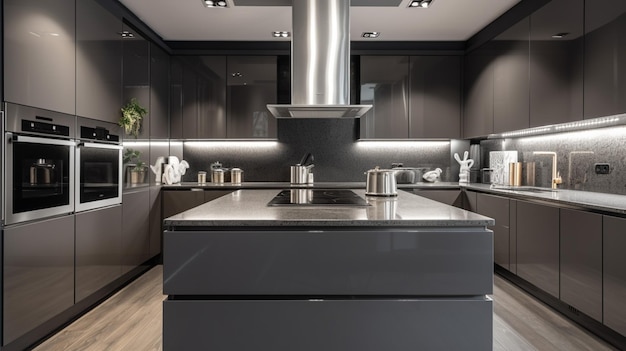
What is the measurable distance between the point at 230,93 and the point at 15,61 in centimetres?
265

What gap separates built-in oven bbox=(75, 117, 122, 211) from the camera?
2.97 meters

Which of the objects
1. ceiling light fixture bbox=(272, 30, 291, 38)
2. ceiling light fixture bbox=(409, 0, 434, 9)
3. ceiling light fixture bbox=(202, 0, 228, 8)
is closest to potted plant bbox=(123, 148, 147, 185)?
ceiling light fixture bbox=(202, 0, 228, 8)

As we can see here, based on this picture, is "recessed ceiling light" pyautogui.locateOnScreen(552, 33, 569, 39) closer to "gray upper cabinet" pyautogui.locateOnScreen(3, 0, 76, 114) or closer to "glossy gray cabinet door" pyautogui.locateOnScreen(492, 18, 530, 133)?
"glossy gray cabinet door" pyautogui.locateOnScreen(492, 18, 530, 133)

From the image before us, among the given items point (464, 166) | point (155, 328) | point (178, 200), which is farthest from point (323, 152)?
point (155, 328)

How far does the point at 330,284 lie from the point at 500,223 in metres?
2.55

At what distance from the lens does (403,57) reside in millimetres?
4844

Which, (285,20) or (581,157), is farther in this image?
(285,20)

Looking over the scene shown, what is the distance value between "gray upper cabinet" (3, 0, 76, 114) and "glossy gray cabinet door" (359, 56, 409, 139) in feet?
9.82

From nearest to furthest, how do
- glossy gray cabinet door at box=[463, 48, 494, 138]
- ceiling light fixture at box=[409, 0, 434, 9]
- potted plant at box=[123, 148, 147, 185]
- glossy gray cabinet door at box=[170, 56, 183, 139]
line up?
ceiling light fixture at box=[409, 0, 434, 9] → potted plant at box=[123, 148, 147, 185] → glossy gray cabinet door at box=[463, 48, 494, 138] → glossy gray cabinet door at box=[170, 56, 183, 139]

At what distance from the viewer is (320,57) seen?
3229 mm

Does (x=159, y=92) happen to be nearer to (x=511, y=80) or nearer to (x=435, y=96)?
(x=435, y=96)

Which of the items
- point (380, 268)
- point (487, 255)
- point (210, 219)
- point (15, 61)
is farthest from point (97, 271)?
point (487, 255)

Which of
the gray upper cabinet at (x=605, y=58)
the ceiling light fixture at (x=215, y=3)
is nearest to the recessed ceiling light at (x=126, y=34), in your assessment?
the ceiling light fixture at (x=215, y=3)

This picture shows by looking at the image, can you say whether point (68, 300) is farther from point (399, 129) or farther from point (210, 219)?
point (399, 129)
